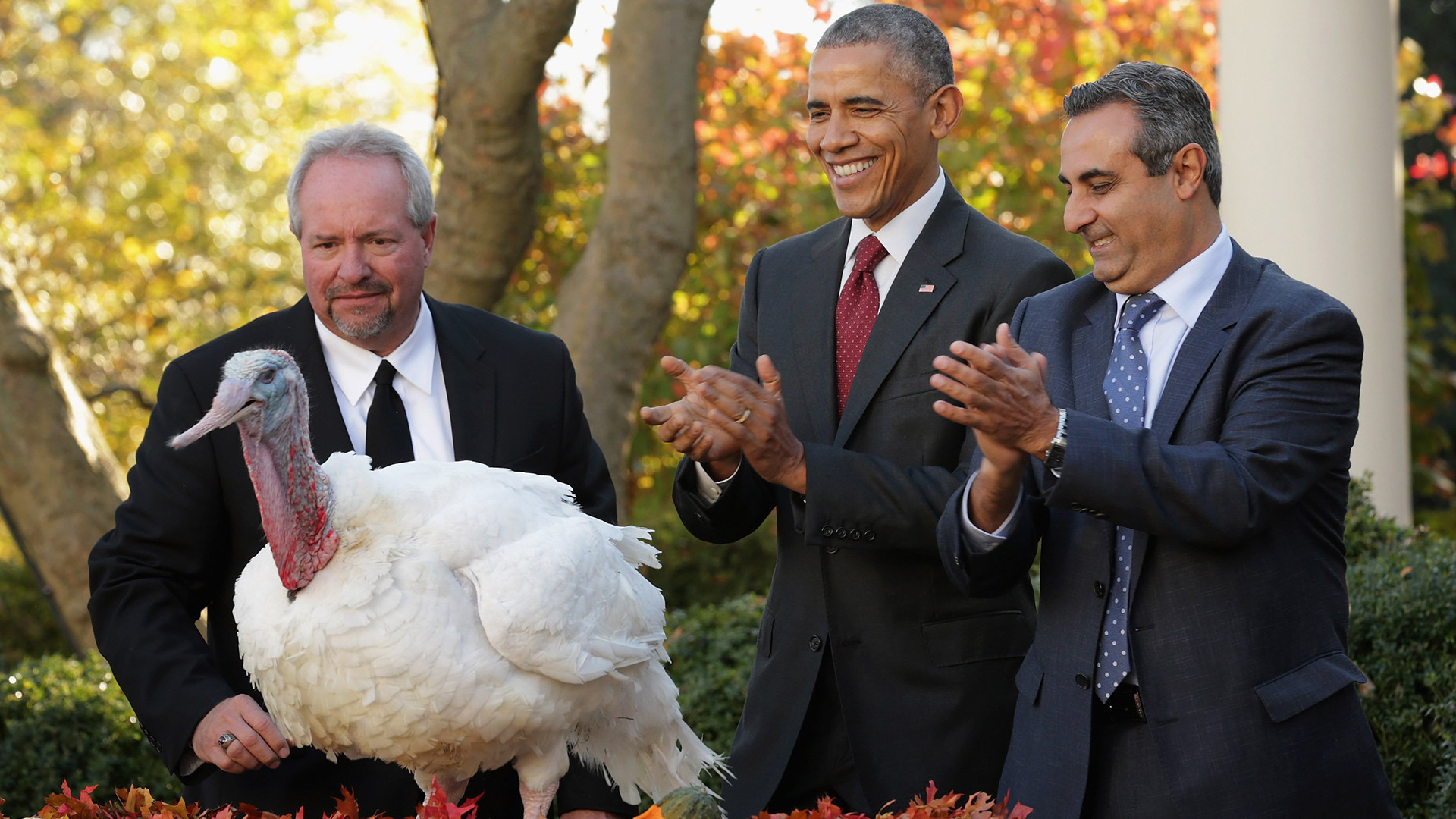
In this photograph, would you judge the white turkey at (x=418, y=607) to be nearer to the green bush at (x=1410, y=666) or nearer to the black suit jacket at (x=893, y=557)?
the black suit jacket at (x=893, y=557)

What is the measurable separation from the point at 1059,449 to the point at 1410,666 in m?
2.84

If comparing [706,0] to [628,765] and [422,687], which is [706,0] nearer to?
[628,765]

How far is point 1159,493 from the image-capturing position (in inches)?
106

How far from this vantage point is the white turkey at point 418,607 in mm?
2840

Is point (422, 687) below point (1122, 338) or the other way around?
below

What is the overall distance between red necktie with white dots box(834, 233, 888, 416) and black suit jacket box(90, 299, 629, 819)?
77 centimetres

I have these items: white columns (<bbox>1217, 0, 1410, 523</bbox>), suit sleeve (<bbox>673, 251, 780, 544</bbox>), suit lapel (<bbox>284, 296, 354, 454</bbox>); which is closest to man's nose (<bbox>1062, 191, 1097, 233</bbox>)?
suit sleeve (<bbox>673, 251, 780, 544</bbox>)

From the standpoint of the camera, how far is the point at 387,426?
11.8 feet

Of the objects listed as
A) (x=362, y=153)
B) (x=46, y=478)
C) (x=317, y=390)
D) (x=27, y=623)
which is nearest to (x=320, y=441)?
(x=317, y=390)

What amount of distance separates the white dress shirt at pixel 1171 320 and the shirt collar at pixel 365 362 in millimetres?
1514

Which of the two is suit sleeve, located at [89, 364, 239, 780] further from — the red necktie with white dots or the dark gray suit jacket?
the dark gray suit jacket

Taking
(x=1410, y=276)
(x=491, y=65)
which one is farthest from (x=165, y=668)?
(x=1410, y=276)

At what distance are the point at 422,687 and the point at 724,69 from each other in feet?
26.5

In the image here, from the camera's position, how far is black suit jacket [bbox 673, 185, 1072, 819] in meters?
3.31
